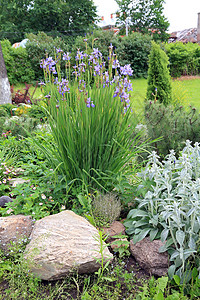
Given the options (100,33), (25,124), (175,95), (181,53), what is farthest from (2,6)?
(25,124)

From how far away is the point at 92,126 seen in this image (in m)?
2.72

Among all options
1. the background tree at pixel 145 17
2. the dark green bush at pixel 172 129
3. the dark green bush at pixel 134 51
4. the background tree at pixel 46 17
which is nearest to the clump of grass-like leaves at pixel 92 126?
the dark green bush at pixel 172 129

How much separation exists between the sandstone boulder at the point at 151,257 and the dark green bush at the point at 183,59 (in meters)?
16.0

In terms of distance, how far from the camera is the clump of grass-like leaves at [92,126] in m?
2.66

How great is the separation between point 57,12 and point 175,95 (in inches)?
893

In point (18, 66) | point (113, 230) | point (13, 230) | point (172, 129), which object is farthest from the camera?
point (18, 66)

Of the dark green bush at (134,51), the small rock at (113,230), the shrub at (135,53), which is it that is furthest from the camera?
the shrub at (135,53)

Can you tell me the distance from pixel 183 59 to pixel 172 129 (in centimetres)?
1398

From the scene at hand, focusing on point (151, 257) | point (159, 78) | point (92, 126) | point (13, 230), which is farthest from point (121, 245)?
point (159, 78)

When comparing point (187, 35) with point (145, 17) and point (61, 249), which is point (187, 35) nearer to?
point (145, 17)

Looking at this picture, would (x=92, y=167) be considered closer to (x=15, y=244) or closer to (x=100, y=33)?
(x=15, y=244)

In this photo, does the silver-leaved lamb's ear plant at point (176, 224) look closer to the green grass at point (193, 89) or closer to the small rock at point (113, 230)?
the small rock at point (113, 230)

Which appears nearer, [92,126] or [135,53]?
[92,126]

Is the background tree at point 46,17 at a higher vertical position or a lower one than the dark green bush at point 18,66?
higher
